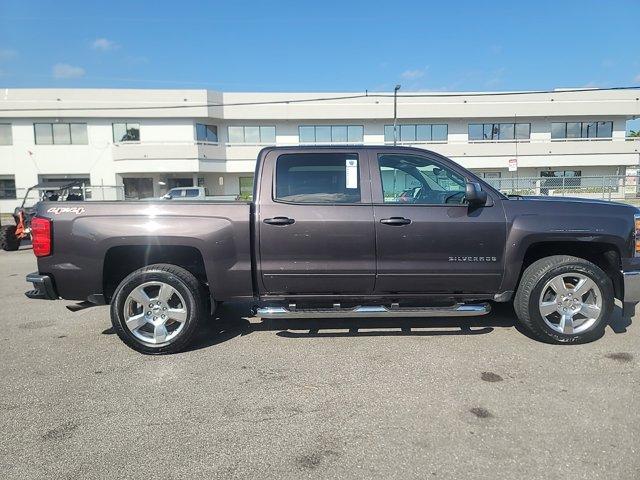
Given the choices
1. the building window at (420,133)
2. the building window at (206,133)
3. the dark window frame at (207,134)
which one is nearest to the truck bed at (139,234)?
the dark window frame at (207,134)

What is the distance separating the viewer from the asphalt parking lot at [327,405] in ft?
8.83

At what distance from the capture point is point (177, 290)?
4363 mm

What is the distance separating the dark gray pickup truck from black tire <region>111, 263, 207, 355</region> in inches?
0.4

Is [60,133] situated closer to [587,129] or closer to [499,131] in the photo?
[499,131]

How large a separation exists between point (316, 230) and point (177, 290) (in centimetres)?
141

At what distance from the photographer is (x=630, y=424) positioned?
9.95 feet

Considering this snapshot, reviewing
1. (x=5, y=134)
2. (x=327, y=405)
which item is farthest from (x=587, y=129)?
(x=5, y=134)

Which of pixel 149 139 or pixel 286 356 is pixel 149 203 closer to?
pixel 286 356

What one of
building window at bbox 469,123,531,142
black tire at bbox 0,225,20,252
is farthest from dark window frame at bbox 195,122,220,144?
black tire at bbox 0,225,20,252

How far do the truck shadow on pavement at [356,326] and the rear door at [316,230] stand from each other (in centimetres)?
66

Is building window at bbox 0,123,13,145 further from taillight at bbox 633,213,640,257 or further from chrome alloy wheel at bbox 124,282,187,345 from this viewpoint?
taillight at bbox 633,213,640,257

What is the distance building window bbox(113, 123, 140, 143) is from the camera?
3591 cm

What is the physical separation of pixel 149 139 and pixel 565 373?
3703 centimetres

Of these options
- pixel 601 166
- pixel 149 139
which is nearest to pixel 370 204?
pixel 149 139
